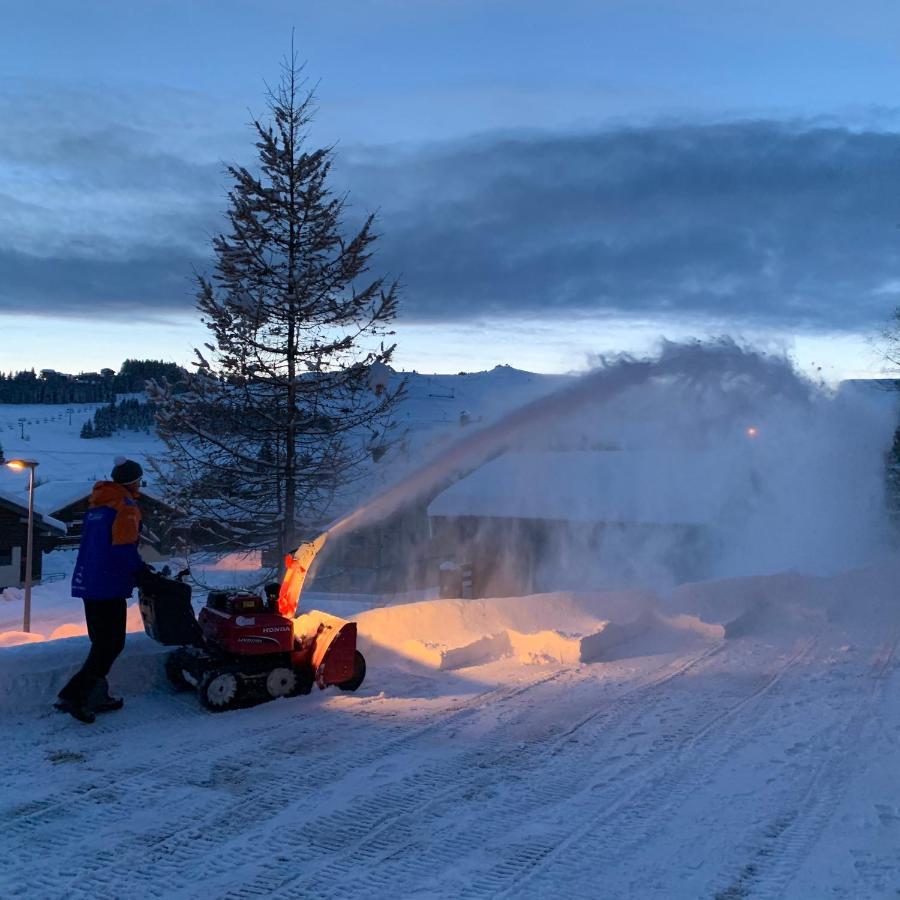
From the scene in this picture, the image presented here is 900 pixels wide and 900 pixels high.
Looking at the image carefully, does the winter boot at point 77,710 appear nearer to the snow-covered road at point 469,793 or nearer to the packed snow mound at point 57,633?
the snow-covered road at point 469,793

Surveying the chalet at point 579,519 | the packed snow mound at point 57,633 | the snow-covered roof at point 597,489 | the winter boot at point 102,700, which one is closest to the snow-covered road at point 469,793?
the winter boot at point 102,700

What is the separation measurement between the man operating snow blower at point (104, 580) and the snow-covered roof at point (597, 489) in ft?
71.2

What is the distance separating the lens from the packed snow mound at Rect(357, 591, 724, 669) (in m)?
8.62

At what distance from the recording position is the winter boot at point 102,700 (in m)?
6.45

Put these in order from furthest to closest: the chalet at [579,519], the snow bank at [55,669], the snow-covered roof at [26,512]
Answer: the snow-covered roof at [26,512] → the chalet at [579,519] → the snow bank at [55,669]

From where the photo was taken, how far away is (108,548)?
6.49m

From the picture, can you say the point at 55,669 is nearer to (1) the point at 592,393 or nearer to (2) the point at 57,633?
(2) the point at 57,633

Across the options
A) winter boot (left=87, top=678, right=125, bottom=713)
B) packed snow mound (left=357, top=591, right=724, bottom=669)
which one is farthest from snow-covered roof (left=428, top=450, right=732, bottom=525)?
winter boot (left=87, top=678, right=125, bottom=713)

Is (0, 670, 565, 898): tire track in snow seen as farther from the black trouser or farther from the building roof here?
the building roof

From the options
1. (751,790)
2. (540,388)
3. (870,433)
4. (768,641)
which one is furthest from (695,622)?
(870,433)

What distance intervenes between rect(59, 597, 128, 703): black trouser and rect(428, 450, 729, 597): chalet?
18079 mm

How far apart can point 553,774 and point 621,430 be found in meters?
13.5

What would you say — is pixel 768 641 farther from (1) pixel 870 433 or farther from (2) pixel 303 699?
(1) pixel 870 433

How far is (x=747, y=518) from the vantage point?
24.6m
